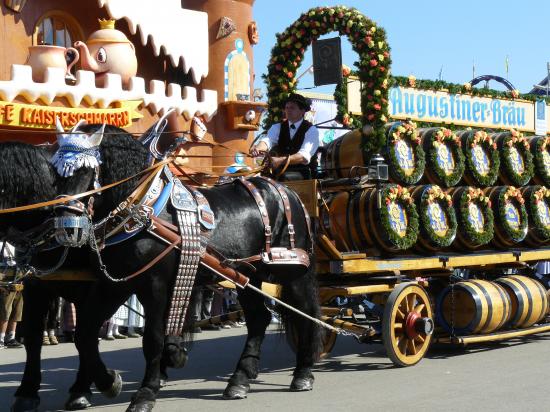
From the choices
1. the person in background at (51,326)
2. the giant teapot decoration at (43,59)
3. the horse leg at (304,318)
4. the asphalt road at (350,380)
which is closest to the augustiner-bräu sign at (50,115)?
the giant teapot decoration at (43,59)

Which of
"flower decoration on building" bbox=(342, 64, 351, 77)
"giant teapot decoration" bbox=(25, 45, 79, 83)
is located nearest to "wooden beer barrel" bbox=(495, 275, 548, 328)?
"flower decoration on building" bbox=(342, 64, 351, 77)

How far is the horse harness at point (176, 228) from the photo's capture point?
7.01 m

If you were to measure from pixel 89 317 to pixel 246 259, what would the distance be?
146 cm

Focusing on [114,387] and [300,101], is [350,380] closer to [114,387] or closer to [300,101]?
[114,387]

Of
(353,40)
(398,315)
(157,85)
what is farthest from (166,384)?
(157,85)

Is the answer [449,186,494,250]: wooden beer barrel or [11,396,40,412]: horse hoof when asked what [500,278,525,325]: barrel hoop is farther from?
[11,396,40,412]: horse hoof

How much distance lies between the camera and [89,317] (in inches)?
281

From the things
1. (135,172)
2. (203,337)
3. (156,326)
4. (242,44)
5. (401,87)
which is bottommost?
(203,337)

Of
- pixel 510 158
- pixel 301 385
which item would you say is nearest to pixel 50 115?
pixel 510 158

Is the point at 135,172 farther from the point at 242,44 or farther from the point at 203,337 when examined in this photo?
the point at 242,44

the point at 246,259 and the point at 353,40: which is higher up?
the point at 353,40

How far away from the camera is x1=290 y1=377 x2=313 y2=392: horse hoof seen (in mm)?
8227

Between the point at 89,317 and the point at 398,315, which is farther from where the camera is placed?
the point at 398,315

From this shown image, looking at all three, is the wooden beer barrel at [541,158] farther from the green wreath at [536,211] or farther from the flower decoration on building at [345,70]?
the flower decoration on building at [345,70]
